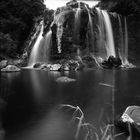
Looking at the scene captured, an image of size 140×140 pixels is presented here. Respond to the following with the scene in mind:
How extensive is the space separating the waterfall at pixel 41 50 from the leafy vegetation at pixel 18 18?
11.9 feet

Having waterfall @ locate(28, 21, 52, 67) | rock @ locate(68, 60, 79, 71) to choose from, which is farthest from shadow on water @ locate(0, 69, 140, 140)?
waterfall @ locate(28, 21, 52, 67)

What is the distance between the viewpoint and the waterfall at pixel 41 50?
45625mm

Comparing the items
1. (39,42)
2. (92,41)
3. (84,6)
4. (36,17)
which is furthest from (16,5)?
(92,41)

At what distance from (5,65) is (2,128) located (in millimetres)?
30321

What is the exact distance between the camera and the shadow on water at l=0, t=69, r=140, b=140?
11391 mm

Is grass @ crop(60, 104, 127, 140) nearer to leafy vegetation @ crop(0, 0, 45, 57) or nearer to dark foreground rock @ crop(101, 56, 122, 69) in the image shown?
dark foreground rock @ crop(101, 56, 122, 69)

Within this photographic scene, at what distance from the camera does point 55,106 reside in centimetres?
1577

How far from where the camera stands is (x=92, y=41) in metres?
46.9

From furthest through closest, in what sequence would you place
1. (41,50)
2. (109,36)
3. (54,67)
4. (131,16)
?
(131,16) → (109,36) → (41,50) → (54,67)

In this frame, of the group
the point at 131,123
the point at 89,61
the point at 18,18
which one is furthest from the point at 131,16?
the point at 131,123

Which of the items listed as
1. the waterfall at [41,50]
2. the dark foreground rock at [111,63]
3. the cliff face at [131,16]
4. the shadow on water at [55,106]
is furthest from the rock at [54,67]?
the cliff face at [131,16]

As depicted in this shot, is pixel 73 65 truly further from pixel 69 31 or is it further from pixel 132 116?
pixel 132 116

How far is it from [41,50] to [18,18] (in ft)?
30.9

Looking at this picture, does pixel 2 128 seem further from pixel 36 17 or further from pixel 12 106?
pixel 36 17
